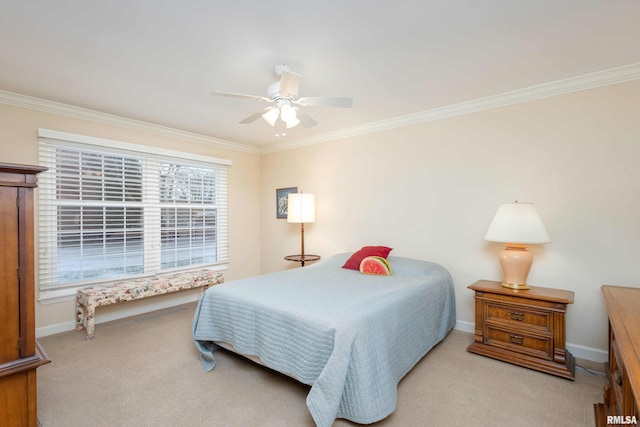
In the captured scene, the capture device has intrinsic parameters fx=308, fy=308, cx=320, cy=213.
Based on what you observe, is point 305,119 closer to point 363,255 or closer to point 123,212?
point 363,255

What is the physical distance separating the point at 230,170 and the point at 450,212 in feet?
10.7

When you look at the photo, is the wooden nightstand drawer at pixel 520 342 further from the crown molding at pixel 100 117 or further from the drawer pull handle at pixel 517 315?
the crown molding at pixel 100 117

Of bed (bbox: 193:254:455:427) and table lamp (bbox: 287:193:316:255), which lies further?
table lamp (bbox: 287:193:316:255)

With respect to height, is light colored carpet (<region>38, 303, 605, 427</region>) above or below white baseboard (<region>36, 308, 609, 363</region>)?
below

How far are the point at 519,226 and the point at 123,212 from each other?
417cm

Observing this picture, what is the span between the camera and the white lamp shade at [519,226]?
246 centimetres

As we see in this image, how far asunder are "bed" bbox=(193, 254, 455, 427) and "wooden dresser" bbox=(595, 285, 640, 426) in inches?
41.7

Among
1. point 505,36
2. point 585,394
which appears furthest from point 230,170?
point 585,394

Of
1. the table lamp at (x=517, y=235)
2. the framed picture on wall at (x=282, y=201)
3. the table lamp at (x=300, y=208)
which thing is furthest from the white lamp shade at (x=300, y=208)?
the table lamp at (x=517, y=235)

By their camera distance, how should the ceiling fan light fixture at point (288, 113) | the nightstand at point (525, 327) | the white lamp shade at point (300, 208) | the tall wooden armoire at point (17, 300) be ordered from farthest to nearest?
the white lamp shade at point (300, 208), the ceiling fan light fixture at point (288, 113), the nightstand at point (525, 327), the tall wooden armoire at point (17, 300)

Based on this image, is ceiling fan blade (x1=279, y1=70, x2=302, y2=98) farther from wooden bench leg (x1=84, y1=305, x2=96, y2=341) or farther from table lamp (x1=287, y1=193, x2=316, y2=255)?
wooden bench leg (x1=84, y1=305, x2=96, y2=341)

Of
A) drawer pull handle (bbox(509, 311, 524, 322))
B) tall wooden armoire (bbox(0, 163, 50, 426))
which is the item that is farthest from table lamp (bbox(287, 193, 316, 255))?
tall wooden armoire (bbox(0, 163, 50, 426))

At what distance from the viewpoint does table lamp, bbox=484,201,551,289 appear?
97.3 inches

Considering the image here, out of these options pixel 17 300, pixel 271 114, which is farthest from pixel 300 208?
pixel 17 300
